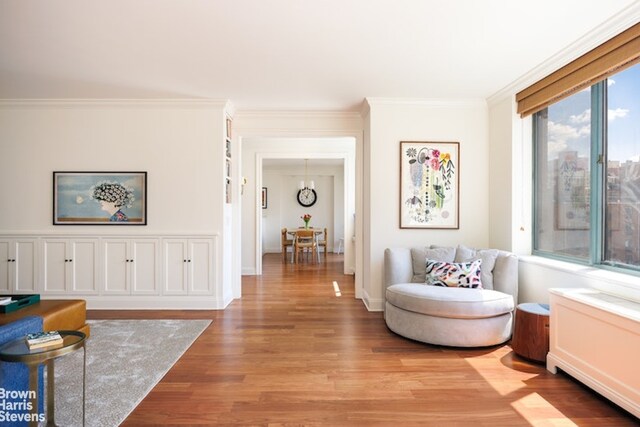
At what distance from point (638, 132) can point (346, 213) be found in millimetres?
4830

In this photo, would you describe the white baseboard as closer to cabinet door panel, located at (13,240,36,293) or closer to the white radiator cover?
cabinet door panel, located at (13,240,36,293)

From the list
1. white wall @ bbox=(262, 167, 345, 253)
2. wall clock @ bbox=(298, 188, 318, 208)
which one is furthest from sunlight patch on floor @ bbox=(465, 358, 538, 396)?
wall clock @ bbox=(298, 188, 318, 208)

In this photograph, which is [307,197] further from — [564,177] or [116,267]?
[564,177]

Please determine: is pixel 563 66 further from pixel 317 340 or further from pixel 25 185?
pixel 25 185

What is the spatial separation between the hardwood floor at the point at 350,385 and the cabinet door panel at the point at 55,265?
210 cm

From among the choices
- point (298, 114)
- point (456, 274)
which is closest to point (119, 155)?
point (298, 114)

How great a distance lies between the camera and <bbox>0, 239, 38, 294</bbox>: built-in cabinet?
4199 millimetres

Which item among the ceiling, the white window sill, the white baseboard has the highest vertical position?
the ceiling

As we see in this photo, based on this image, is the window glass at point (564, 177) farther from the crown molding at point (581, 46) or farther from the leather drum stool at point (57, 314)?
the leather drum stool at point (57, 314)

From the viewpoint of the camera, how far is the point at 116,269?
13.9 ft

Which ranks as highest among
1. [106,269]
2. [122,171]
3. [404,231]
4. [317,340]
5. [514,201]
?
[122,171]

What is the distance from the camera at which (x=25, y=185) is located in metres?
4.25

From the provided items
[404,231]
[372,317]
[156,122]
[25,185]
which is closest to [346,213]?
[404,231]

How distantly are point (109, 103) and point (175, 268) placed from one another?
2.11 meters
